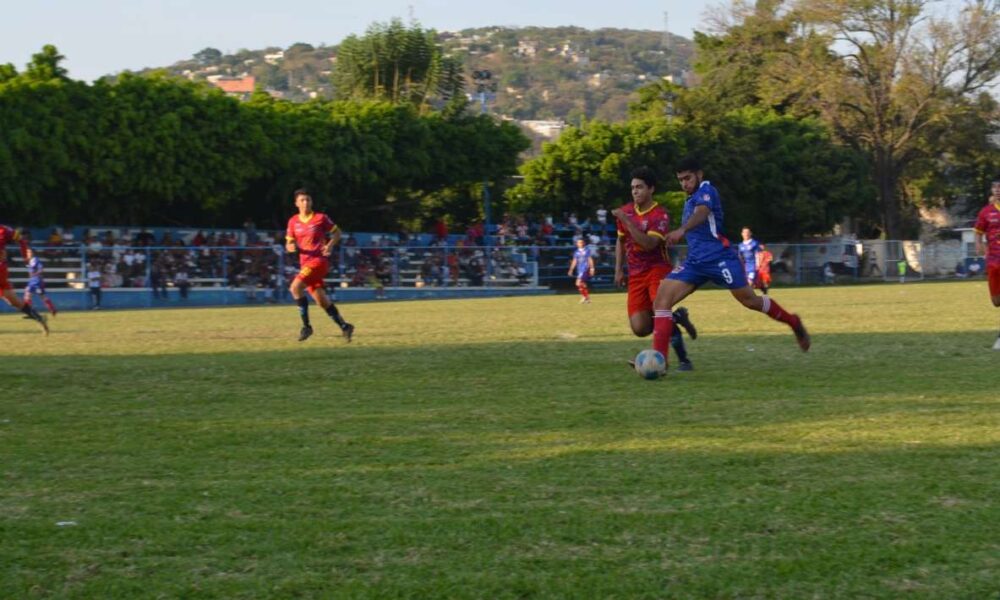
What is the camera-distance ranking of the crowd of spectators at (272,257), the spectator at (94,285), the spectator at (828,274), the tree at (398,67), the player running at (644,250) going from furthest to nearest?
1. the tree at (398,67)
2. the spectator at (828,274)
3. the crowd of spectators at (272,257)
4. the spectator at (94,285)
5. the player running at (644,250)

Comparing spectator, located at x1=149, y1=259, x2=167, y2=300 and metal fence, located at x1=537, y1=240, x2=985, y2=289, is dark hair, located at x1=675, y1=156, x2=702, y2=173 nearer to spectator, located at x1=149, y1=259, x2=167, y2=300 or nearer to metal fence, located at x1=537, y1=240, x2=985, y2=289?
spectator, located at x1=149, y1=259, x2=167, y2=300

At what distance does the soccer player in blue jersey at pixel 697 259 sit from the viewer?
11570mm

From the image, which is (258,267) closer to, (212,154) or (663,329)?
(212,154)

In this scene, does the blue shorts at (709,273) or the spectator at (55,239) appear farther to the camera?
the spectator at (55,239)

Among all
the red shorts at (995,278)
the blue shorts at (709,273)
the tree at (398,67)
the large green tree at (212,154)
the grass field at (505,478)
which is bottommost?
the grass field at (505,478)

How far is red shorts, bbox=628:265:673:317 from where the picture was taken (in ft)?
41.1

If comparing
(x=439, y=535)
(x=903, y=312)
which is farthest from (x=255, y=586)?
(x=903, y=312)

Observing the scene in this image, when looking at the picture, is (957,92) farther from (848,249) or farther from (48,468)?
(48,468)

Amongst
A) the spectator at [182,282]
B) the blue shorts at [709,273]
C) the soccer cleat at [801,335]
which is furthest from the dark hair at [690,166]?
the spectator at [182,282]

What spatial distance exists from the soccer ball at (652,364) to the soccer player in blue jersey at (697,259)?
0.08 meters

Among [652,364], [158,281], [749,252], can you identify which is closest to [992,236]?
[652,364]

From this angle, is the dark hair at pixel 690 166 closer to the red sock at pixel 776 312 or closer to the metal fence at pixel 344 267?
the red sock at pixel 776 312

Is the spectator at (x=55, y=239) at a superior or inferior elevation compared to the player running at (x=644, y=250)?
superior

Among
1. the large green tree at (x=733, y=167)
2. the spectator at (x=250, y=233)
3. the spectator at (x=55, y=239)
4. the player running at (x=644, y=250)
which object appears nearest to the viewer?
the player running at (x=644, y=250)
